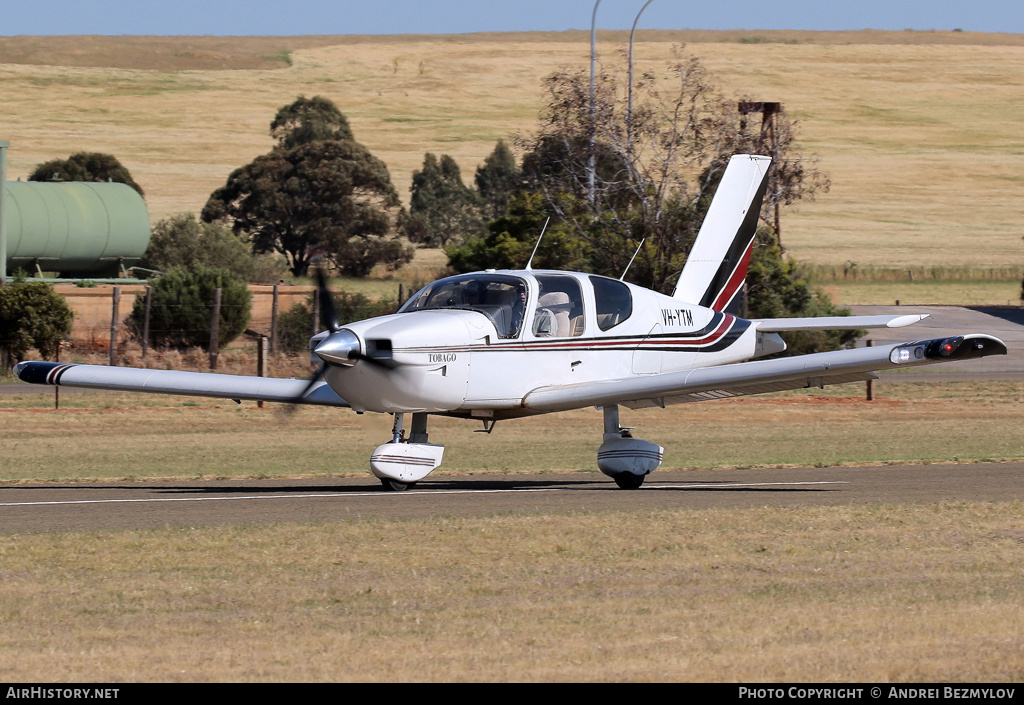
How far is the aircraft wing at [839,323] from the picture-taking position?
17.6 m

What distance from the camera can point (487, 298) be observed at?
16.0 meters

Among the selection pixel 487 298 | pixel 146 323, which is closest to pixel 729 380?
pixel 487 298

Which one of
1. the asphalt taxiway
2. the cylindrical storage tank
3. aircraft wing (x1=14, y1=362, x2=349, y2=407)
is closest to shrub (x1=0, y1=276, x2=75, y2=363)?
the cylindrical storage tank

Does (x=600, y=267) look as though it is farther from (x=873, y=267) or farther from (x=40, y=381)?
(x=873, y=267)

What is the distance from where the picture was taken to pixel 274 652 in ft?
25.5

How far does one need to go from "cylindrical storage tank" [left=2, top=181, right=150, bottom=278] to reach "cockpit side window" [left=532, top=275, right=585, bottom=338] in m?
30.9

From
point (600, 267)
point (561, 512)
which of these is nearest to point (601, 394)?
point (561, 512)

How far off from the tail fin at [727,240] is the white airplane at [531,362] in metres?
0.70

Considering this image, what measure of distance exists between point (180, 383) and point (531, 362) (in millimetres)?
4475

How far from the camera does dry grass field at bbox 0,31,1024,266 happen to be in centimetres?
10038

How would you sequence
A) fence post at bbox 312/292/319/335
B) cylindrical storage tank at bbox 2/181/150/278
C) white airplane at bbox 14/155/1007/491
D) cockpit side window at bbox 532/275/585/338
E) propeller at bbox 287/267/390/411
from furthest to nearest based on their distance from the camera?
cylindrical storage tank at bbox 2/181/150/278
fence post at bbox 312/292/319/335
cockpit side window at bbox 532/275/585/338
white airplane at bbox 14/155/1007/491
propeller at bbox 287/267/390/411

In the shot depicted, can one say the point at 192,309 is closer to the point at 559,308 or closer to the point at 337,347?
the point at 559,308

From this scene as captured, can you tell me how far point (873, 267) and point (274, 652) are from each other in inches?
3015

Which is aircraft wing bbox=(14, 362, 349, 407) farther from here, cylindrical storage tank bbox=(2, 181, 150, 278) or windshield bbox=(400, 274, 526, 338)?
cylindrical storage tank bbox=(2, 181, 150, 278)
